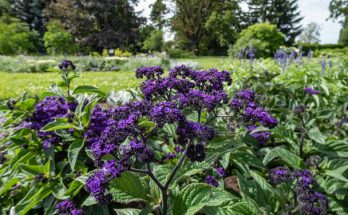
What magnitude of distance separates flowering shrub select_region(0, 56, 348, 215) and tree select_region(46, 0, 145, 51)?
94.3 ft

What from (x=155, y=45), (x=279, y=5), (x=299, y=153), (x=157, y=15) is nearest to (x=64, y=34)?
(x=155, y=45)

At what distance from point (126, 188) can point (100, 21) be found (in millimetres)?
33590

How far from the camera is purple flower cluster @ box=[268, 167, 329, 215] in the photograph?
1474 millimetres

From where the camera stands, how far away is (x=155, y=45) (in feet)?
90.3

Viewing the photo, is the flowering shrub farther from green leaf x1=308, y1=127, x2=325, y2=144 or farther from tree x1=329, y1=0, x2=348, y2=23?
tree x1=329, y1=0, x2=348, y2=23

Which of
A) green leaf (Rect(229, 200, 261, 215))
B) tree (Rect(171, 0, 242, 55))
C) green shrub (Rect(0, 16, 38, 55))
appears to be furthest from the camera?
tree (Rect(171, 0, 242, 55))

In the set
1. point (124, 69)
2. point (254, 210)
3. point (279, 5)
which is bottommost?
point (124, 69)

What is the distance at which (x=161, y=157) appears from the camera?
7.90 feet

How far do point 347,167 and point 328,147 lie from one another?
425 mm

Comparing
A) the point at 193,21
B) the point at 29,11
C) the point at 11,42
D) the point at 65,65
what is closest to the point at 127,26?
the point at 193,21

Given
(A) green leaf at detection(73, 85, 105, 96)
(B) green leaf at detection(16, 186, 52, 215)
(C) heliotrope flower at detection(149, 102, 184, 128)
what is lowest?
(B) green leaf at detection(16, 186, 52, 215)

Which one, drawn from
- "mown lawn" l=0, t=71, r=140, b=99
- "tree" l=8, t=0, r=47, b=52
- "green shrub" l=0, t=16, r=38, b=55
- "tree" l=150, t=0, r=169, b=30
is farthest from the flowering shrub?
"tree" l=8, t=0, r=47, b=52

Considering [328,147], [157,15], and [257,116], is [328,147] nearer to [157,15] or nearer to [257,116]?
[257,116]

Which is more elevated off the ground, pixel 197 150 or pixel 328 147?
pixel 197 150
